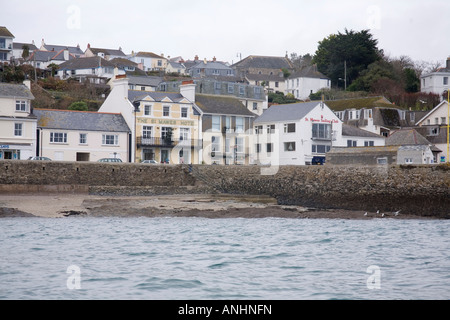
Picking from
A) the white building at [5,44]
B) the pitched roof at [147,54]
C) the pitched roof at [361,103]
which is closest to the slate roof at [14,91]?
the pitched roof at [361,103]

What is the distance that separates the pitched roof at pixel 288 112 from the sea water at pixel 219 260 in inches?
1118

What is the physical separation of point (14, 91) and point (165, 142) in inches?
482

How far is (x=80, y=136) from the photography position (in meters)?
47.1

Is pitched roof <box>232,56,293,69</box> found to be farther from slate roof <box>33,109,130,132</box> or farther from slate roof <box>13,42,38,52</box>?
slate roof <box>33,109,130,132</box>

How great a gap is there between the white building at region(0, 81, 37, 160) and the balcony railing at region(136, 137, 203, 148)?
8484mm

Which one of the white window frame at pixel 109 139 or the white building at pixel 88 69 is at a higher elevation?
the white building at pixel 88 69

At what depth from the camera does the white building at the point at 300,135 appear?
56.0m

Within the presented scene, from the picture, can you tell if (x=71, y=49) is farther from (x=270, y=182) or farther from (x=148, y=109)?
(x=270, y=182)

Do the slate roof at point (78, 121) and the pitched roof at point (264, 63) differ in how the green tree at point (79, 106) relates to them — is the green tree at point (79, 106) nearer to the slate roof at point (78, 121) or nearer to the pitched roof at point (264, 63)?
the slate roof at point (78, 121)

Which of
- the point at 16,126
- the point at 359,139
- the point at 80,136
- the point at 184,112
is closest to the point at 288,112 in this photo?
the point at 359,139

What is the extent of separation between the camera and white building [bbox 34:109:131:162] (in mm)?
45969

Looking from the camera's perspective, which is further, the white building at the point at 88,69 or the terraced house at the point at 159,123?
the white building at the point at 88,69

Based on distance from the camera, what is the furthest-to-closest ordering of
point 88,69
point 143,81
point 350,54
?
point 88,69
point 350,54
point 143,81

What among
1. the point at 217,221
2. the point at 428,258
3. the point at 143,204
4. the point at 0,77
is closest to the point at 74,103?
the point at 0,77
